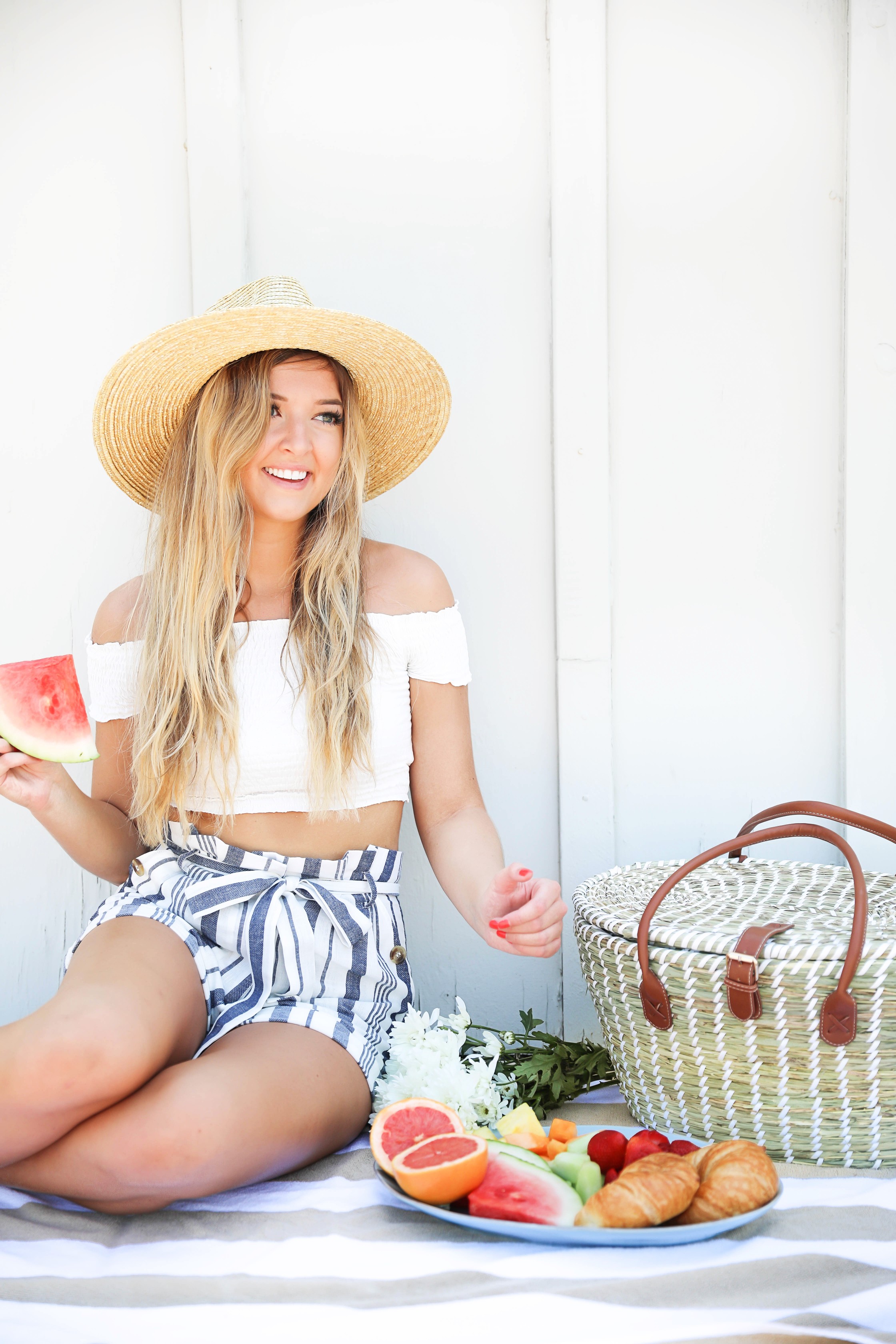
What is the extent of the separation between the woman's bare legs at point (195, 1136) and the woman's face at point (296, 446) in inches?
44.2

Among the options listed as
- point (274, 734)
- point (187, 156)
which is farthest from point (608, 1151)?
point (187, 156)

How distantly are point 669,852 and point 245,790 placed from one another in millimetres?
1122

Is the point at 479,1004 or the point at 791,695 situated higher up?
the point at 791,695

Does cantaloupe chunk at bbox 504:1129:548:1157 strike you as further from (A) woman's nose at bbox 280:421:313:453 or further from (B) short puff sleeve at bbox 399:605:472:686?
(A) woman's nose at bbox 280:421:313:453

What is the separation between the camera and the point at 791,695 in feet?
8.77

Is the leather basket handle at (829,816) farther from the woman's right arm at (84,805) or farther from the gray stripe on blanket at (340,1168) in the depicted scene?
the woman's right arm at (84,805)

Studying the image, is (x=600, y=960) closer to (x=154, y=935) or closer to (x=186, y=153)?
(x=154, y=935)

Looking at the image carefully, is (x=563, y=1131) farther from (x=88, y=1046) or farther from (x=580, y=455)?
(x=580, y=455)


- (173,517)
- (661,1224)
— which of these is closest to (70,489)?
(173,517)

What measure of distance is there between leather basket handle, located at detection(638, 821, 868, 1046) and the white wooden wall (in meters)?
0.77

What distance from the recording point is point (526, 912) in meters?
1.82

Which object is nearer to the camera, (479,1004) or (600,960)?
(600,960)

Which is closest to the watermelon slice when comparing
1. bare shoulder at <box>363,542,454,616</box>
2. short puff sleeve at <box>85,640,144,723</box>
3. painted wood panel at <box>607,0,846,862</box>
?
short puff sleeve at <box>85,640,144,723</box>

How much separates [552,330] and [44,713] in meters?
1.56
